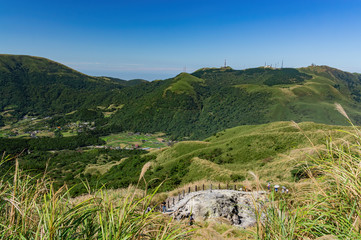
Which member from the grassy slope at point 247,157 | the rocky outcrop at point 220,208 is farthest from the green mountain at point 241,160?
the rocky outcrop at point 220,208

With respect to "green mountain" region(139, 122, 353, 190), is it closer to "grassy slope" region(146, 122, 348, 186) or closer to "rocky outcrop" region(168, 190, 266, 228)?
"grassy slope" region(146, 122, 348, 186)

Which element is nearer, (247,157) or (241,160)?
(241,160)

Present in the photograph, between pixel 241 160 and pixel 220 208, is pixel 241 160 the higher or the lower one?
the lower one

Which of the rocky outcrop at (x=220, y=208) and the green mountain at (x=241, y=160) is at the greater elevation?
the rocky outcrop at (x=220, y=208)

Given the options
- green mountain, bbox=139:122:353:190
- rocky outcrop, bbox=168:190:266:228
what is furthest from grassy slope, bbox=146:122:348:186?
rocky outcrop, bbox=168:190:266:228

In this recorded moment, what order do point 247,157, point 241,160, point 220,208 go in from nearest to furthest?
1. point 220,208
2. point 241,160
3. point 247,157

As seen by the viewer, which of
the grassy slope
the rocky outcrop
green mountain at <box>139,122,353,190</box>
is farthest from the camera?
the grassy slope

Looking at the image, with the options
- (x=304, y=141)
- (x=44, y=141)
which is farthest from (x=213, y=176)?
(x=44, y=141)

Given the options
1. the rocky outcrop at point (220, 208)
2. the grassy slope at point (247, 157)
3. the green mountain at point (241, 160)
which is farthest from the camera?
the grassy slope at point (247, 157)

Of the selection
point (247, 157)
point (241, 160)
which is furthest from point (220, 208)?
point (247, 157)

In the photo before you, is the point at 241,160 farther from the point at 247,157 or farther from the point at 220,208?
the point at 220,208

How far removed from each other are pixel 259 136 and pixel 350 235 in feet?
164

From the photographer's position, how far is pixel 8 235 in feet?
10.5

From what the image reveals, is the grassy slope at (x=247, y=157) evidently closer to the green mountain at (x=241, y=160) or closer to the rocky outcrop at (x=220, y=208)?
the green mountain at (x=241, y=160)
